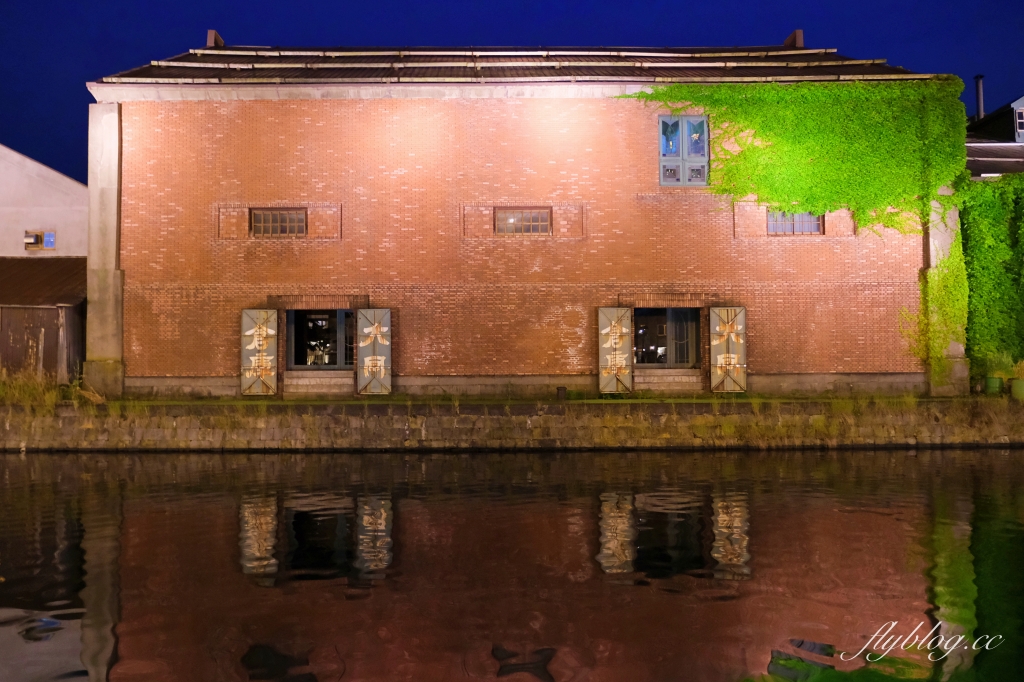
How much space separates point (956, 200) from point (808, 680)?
18.1 metres

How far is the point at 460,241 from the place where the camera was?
18797 millimetres

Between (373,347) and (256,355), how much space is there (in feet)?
9.55

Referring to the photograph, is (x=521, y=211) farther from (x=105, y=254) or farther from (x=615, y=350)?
(x=105, y=254)

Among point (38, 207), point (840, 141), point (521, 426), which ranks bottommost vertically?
point (521, 426)

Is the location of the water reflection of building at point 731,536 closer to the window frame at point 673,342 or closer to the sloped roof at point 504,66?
the window frame at point 673,342

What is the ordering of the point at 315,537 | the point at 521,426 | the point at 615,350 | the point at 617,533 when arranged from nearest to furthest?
1. the point at 315,537
2. the point at 617,533
3. the point at 521,426
4. the point at 615,350

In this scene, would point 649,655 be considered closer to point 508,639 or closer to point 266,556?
point 508,639

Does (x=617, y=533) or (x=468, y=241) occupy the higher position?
(x=468, y=241)

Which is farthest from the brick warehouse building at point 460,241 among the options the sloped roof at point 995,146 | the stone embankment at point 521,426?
the sloped roof at point 995,146

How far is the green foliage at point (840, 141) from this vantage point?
1881 cm

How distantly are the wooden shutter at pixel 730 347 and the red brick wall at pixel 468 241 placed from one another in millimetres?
572

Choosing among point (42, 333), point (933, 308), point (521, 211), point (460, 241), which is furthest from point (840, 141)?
point (42, 333)

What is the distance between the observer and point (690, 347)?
64.1 ft

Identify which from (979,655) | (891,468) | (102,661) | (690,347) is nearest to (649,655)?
(979,655)
